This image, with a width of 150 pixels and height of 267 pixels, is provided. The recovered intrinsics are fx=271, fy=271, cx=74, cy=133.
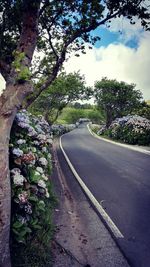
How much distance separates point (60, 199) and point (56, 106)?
2811 centimetres

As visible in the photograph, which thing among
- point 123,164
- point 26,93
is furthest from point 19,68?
point 123,164

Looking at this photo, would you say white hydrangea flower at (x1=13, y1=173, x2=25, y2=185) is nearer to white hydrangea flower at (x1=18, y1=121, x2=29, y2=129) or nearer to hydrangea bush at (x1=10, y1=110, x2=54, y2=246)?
hydrangea bush at (x1=10, y1=110, x2=54, y2=246)

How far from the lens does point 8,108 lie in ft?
12.7

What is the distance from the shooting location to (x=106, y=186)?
8.58 metres

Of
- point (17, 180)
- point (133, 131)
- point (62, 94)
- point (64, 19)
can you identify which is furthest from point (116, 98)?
point (17, 180)

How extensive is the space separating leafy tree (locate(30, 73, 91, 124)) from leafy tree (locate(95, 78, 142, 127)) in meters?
8.22

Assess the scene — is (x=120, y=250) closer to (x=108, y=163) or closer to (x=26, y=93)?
(x=26, y=93)

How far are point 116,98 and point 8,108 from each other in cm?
3792

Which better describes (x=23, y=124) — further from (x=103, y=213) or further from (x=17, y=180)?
(x=103, y=213)

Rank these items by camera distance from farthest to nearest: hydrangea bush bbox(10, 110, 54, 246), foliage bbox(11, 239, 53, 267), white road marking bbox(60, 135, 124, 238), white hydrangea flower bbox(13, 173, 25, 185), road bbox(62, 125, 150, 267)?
white road marking bbox(60, 135, 124, 238)
road bbox(62, 125, 150, 267)
white hydrangea flower bbox(13, 173, 25, 185)
hydrangea bush bbox(10, 110, 54, 246)
foliage bbox(11, 239, 53, 267)

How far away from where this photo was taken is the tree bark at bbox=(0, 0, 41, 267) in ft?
11.4

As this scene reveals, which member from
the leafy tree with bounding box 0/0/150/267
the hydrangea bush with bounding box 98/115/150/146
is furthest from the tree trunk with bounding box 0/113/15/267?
the hydrangea bush with bounding box 98/115/150/146

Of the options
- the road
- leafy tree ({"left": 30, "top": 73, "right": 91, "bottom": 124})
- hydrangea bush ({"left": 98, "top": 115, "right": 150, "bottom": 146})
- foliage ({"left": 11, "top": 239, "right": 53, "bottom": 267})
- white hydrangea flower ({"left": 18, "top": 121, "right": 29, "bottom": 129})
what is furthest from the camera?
leafy tree ({"left": 30, "top": 73, "right": 91, "bottom": 124})

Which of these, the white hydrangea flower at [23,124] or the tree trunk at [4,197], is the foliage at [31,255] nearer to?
the tree trunk at [4,197]
